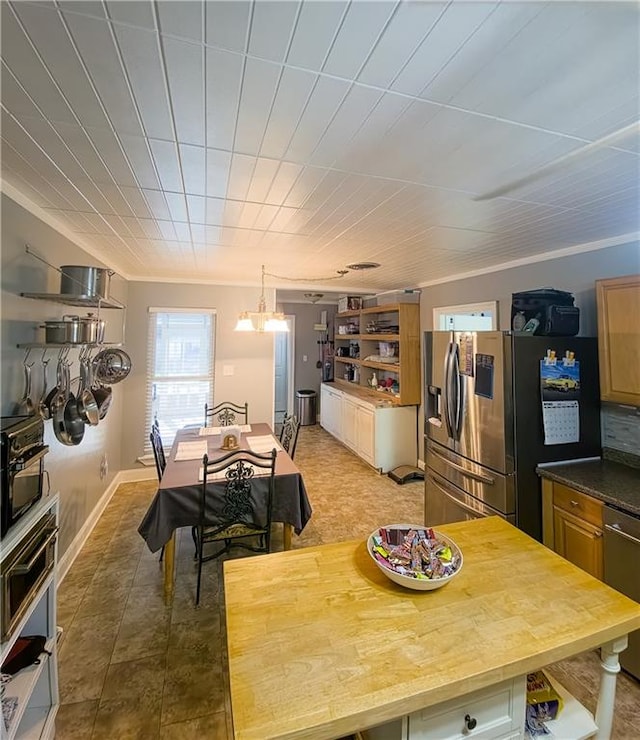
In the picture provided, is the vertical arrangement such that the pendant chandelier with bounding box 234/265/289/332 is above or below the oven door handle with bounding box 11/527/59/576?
above

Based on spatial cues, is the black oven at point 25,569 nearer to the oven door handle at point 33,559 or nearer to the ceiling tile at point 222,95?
the oven door handle at point 33,559

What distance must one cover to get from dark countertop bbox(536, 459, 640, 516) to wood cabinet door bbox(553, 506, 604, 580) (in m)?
0.19

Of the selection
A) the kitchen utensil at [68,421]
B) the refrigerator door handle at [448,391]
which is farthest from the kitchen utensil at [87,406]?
the refrigerator door handle at [448,391]

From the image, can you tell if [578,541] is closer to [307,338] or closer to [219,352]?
[219,352]

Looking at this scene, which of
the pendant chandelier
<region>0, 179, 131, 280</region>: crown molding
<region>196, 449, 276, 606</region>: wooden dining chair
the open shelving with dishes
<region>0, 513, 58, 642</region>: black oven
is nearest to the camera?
<region>0, 513, 58, 642</region>: black oven

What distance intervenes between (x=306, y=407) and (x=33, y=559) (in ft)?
19.0

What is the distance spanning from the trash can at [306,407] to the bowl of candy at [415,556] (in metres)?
5.60

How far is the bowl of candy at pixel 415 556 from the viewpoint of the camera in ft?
3.70

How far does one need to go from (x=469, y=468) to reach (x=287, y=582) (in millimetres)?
1819

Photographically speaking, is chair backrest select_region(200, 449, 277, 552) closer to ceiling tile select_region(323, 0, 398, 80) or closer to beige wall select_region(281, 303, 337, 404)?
ceiling tile select_region(323, 0, 398, 80)

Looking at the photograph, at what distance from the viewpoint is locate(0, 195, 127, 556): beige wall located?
5.66 feet

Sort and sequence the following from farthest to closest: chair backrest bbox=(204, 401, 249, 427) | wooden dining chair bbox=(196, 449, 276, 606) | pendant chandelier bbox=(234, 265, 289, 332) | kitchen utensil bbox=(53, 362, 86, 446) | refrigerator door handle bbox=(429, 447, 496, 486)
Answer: chair backrest bbox=(204, 401, 249, 427) → pendant chandelier bbox=(234, 265, 289, 332) → refrigerator door handle bbox=(429, 447, 496, 486) → wooden dining chair bbox=(196, 449, 276, 606) → kitchen utensil bbox=(53, 362, 86, 446)

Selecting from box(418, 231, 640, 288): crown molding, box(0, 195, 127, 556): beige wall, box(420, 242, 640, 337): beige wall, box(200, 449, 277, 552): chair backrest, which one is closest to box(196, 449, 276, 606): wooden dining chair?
box(200, 449, 277, 552): chair backrest

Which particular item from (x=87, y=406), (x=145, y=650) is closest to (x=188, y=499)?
(x=145, y=650)
